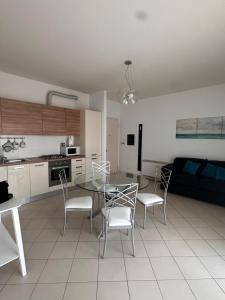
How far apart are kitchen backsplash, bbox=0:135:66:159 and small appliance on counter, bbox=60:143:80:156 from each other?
13cm

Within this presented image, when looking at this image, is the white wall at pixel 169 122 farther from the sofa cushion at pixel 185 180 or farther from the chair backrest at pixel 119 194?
the chair backrest at pixel 119 194

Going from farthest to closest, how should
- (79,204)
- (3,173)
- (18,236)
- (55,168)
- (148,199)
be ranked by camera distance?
(55,168)
(3,173)
(148,199)
(79,204)
(18,236)

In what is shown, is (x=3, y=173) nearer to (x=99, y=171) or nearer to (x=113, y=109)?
(x=99, y=171)

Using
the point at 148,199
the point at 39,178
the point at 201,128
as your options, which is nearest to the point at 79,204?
the point at 148,199

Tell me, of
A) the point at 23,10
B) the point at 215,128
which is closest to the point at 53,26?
the point at 23,10

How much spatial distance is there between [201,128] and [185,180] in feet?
4.94

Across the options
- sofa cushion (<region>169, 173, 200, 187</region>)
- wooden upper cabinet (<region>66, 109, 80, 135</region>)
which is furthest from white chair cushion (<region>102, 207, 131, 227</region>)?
→ wooden upper cabinet (<region>66, 109, 80, 135</region>)

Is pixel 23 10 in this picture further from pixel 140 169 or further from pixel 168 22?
pixel 140 169

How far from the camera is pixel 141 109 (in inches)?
224

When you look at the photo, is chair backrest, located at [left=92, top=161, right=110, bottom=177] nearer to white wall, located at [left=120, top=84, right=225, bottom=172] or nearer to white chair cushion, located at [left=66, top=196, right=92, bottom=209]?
white chair cushion, located at [left=66, top=196, right=92, bottom=209]

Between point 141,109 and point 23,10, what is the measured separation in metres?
4.36

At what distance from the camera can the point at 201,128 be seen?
4.43 m

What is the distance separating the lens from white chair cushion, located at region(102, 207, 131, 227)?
2006 mm

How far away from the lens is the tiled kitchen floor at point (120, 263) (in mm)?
1565
